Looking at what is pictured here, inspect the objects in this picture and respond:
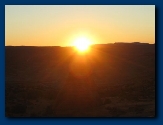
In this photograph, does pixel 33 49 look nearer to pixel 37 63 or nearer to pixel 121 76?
pixel 37 63

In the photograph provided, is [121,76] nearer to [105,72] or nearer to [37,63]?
[105,72]

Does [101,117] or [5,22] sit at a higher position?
[5,22]

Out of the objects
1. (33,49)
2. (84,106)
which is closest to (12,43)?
(33,49)

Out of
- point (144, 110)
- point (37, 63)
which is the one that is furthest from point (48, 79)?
point (144, 110)

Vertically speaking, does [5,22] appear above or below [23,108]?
above

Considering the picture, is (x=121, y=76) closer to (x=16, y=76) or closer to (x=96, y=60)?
(x=96, y=60)
